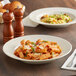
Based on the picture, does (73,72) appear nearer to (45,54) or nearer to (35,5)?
(45,54)

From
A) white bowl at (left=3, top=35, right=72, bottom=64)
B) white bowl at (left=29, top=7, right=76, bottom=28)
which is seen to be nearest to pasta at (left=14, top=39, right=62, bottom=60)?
white bowl at (left=3, top=35, right=72, bottom=64)

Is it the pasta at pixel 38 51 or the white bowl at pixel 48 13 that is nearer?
the pasta at pixel 38 51

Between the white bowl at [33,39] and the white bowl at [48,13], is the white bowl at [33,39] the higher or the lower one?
the higher one

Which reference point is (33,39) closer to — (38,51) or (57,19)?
(38,51)

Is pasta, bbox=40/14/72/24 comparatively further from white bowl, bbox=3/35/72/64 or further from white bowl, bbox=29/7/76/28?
white bowl, bbox=3/35/72/64

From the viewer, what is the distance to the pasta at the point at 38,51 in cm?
167

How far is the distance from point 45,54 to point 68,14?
42.1 inches

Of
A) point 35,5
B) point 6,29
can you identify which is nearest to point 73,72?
point 6,29

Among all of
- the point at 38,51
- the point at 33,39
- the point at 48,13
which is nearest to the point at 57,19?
the point at 48,13

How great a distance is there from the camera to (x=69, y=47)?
1.80 meters

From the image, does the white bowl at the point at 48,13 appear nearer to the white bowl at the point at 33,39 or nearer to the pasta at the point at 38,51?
the white bowl at the point at 33,39

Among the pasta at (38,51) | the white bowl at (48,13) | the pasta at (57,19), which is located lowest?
the white bowl at (48,13)

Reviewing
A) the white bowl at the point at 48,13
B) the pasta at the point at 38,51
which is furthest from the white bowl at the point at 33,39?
the white bowl at the point at 48,13

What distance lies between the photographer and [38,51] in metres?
1.70
